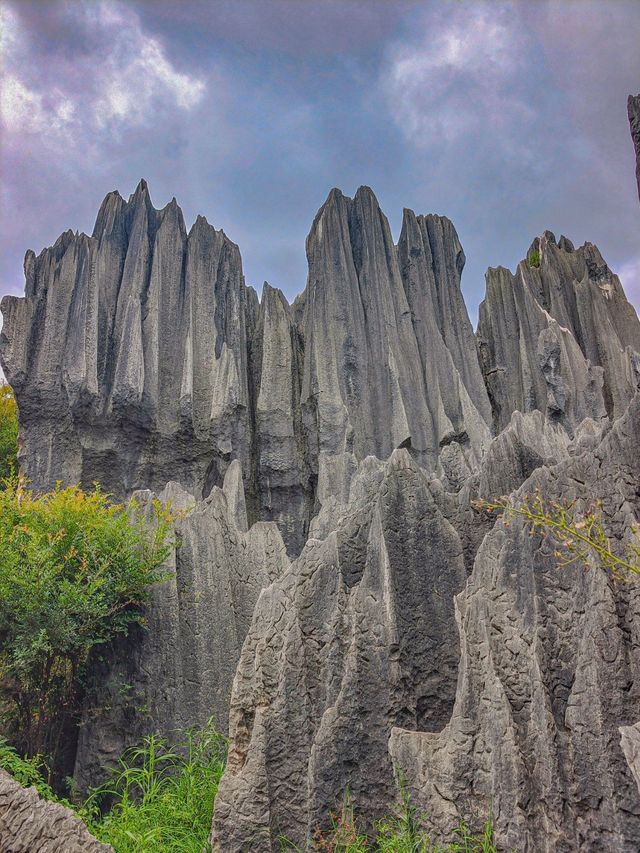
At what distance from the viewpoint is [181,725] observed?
884 cm

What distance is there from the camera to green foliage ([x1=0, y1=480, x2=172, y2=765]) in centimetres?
870

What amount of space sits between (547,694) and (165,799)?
14.4 ft

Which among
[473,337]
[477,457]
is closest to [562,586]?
[477,457]

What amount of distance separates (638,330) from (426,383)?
11.3 m

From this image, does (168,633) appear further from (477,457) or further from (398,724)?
(477,457)

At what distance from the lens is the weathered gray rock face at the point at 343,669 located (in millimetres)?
5637

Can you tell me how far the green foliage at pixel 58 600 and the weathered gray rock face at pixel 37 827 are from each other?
135 inches

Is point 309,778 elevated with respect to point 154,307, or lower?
lower

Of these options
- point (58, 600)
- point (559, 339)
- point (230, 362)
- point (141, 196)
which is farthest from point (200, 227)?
point (58, 600)

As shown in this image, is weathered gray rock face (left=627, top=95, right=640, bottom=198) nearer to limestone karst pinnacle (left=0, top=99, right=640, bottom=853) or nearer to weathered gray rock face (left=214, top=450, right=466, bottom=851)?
limestone karst pinnacle (left=0, top=99, right=640, bottom=853)

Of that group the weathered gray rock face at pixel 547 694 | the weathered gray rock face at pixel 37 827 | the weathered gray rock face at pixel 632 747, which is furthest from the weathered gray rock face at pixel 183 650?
the weathered gray rock face at pixel 632 747

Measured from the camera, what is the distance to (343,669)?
6.00 m

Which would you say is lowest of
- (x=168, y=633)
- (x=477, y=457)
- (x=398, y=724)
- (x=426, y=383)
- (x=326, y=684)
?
(x=398, y=724)

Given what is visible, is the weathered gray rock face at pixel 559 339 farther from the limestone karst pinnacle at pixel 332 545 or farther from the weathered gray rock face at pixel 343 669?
the weathered gray rock face at pixel 343 669
